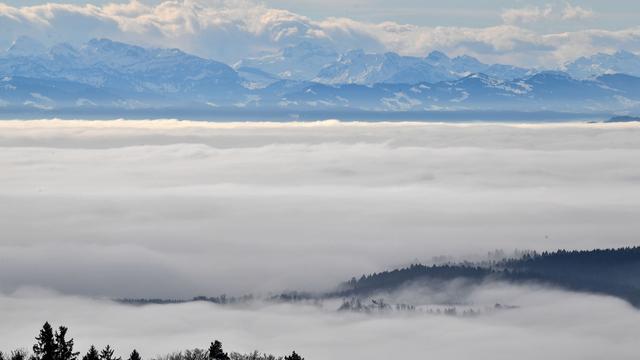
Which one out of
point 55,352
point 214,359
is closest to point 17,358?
point 55,352

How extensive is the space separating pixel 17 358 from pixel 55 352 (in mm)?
3440

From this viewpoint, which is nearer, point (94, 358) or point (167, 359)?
point (94, 358)

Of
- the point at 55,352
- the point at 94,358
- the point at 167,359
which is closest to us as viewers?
the point at 94,358

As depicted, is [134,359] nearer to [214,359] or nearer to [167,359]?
[214,359]

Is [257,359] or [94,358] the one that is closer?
[94,358]

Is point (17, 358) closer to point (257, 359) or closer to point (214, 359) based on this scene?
point (214, 359)

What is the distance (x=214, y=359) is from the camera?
366ft

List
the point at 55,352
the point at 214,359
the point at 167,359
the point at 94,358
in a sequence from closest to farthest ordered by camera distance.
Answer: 1. the point at 94,358
2. the point at 55,352
3. the point at 214,359
4. the point at 167,359

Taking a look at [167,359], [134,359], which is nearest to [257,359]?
[167,359]

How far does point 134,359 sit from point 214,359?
1295 cm

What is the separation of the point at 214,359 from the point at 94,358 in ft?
62.0

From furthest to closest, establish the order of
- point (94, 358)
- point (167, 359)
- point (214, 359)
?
1. point (167, 359)
2. point (214, 359)
3. point (94, 358)

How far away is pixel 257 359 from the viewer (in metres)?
190

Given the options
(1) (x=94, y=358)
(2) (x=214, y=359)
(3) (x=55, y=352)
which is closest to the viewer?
(1) (x=94, y=358)
